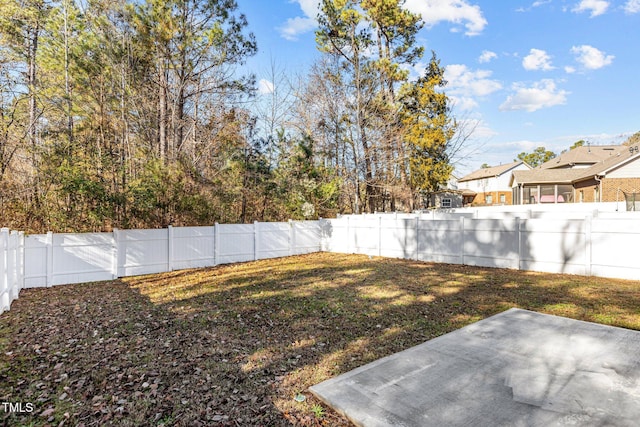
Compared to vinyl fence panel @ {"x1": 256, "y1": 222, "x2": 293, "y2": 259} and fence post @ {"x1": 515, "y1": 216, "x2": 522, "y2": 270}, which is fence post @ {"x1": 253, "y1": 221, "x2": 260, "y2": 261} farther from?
fence post @ {"x1": 515, "y1": 216, "x2": 522, "y2": 270}

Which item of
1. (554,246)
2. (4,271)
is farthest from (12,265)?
(554,246)

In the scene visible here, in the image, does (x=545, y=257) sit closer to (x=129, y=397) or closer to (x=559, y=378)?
(x=559, y=378)

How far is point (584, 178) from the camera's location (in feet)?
70.8

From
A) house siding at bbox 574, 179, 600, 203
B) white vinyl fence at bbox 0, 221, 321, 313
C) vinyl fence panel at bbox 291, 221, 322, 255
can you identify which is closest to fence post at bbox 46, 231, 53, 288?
white vinyl fence at bbox 0, 221, 321, 313

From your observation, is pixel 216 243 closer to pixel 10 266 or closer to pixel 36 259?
pixel 36 259

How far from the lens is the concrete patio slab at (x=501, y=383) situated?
2.40 meters

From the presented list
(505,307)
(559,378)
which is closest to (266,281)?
(505,307)

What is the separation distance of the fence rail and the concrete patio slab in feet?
13.5

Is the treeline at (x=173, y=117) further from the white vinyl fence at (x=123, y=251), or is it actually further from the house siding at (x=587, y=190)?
the house siding at (x=587, y=190)

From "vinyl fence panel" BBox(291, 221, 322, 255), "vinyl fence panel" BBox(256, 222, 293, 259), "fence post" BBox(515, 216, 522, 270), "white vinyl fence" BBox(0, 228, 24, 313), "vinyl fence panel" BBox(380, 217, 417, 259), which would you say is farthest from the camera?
"vinyl fence panel" BBox(291, 221, 322, 255)

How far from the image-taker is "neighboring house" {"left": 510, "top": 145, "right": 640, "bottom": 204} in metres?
18.8

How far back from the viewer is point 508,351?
141 inches

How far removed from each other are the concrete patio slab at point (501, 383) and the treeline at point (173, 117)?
27.0 ft

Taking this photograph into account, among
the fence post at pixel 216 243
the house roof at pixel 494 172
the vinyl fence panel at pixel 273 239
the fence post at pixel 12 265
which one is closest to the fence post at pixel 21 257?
the fence post at pixel 12 265
